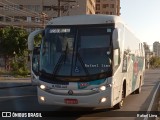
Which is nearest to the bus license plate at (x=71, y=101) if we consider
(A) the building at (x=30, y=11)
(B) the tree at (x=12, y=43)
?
(B) the tree at (x=12, y=43)

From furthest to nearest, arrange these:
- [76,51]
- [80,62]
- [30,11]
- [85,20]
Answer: [30,11] → [85,20] → [76,51] → [80,62]

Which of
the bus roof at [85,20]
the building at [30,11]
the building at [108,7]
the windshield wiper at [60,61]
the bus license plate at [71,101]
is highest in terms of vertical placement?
the building at [108,7]

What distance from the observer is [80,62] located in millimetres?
12789

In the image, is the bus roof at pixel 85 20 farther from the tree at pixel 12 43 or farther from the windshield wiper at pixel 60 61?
the tree at pixel 12 43

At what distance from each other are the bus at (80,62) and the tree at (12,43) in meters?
50.7

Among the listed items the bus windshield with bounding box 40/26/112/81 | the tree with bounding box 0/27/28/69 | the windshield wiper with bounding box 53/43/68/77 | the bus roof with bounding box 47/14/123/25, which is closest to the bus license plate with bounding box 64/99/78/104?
the bus windshield with bounding box 40/26/112/81

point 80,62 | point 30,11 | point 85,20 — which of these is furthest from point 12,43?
point 80,62

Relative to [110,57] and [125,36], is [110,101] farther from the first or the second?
[125,36]

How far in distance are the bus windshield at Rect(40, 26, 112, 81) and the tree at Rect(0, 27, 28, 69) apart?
50.8 m

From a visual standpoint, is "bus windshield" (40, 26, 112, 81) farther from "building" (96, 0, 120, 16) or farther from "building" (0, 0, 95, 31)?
"building" (96, 0, 120, 16)

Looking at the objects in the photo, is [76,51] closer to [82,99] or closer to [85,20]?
[85,20]

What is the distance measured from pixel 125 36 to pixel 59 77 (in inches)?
170

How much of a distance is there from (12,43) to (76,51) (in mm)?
51842

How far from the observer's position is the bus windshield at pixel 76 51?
12.7 meters
